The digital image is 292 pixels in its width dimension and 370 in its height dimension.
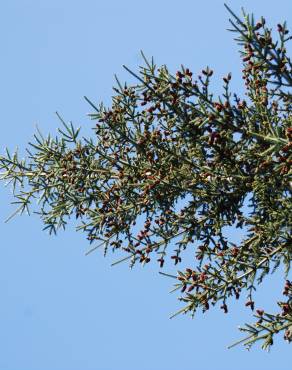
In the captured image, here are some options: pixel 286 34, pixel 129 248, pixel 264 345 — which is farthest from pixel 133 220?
pixel 286 34

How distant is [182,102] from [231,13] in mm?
3311

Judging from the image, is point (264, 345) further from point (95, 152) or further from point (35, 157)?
point (35, 157)

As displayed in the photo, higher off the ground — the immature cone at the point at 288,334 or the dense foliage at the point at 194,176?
the dense foliage at the point at 194,176

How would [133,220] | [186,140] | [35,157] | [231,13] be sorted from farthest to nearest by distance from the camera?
[35,157] → [133,220] → [186,140] → [231,13]

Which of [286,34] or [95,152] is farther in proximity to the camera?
[95,152]

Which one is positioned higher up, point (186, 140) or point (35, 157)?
point (35, 157)

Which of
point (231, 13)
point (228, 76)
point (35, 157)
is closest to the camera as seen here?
point (231, 13)

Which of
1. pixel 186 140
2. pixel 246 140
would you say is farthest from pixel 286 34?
pixel 186 140

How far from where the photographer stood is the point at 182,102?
10719 millimetres

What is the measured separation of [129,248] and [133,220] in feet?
2.67

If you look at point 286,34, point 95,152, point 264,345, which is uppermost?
point 95,152

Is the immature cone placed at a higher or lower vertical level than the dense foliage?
lower

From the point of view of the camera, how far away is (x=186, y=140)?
11367 millimetres

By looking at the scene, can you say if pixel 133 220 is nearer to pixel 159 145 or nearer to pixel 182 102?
pixel 159 145
